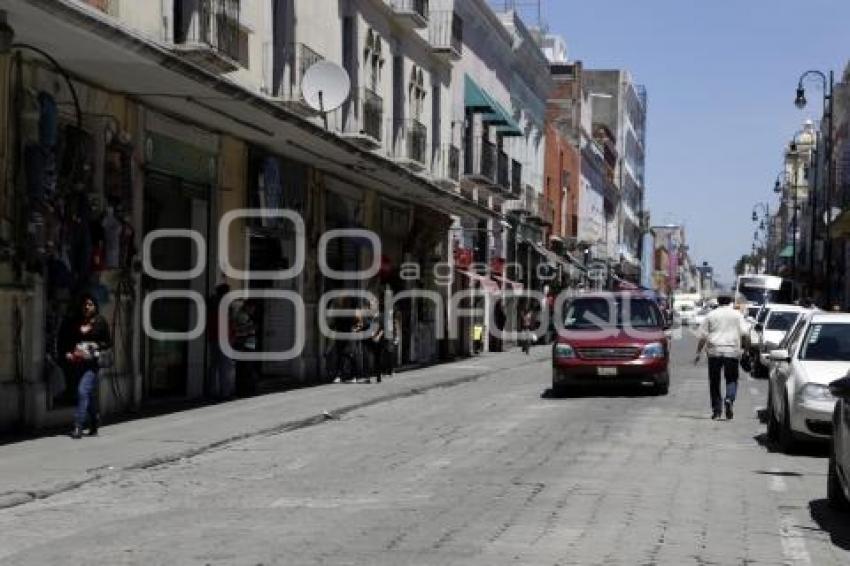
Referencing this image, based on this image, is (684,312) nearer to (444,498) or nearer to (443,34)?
(443,34)

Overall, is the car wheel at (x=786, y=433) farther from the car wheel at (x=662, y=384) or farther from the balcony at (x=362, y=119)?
the balcony at (x=362, y=119)

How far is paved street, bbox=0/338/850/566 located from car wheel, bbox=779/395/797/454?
0.17m

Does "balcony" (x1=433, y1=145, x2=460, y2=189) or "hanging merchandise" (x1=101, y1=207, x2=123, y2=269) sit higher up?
"balcony" (x1=433, y1=145, x2=460, y2=189)

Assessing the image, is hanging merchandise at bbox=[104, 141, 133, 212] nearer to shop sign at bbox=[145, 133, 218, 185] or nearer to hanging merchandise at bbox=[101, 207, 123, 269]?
hanging merchandise at bbox=[101, 207, 123, 269]

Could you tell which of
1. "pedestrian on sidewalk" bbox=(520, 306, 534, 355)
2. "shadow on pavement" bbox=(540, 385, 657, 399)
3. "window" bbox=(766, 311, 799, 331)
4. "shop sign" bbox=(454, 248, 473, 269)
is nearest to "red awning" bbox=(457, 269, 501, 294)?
"shop sign" bbox=(454, 248, 473, 269)

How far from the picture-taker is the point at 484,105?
4128 cm

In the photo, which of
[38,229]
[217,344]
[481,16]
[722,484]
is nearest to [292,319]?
[217,344]

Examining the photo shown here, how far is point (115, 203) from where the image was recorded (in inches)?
679

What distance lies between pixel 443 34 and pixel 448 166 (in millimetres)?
3975

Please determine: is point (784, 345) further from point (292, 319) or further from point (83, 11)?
point (292, 319)

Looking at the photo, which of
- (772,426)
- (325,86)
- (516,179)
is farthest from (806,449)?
(516,179)

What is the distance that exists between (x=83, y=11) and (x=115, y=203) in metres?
5.03

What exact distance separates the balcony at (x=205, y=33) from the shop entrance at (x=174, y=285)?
1886 millimetres

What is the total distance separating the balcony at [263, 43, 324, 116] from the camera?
75.7 feet
